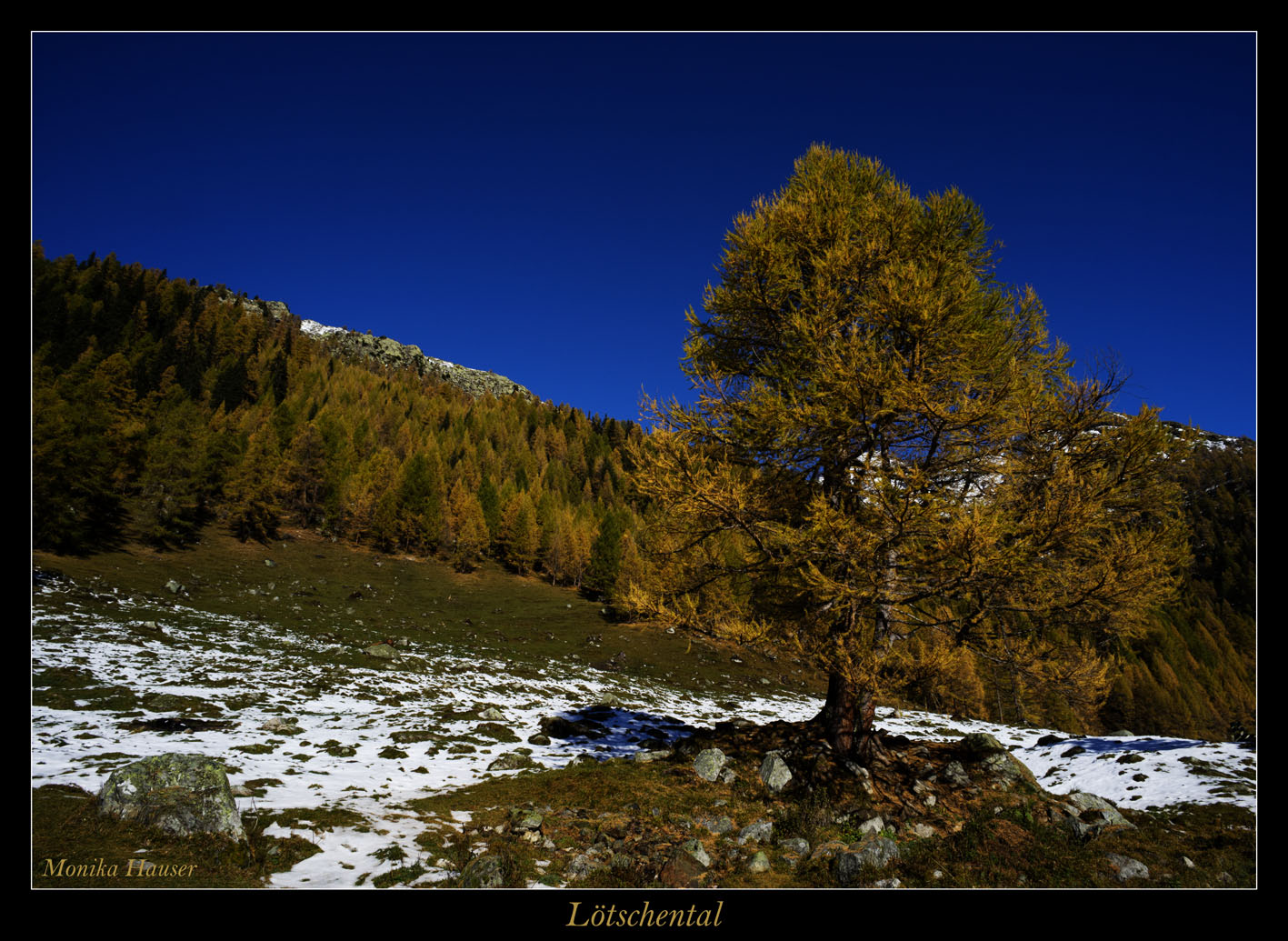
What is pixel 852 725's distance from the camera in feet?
32.0

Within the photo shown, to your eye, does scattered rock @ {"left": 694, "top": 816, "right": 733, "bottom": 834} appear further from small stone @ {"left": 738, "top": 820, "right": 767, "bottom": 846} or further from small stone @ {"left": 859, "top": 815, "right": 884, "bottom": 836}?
small stone @ {"left": 859, "top": 815, "right": 884, "bottom": 836}

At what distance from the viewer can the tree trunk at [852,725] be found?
9.40 metres

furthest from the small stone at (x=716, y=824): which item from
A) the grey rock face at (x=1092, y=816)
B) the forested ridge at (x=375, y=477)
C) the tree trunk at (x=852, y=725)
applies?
the grey rock face at (x=1092, y=816)

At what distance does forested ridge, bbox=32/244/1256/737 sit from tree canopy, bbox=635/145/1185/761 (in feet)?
2.01

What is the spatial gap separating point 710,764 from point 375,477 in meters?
79.2

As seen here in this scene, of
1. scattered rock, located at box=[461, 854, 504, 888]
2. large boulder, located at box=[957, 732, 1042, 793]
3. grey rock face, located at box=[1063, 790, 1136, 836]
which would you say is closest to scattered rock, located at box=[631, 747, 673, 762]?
large boulder, located at box=[957, 732, 1042, 793]

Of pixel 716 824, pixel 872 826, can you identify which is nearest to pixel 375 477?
pixel 716 824

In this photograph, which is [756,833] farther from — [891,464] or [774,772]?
[891,464]

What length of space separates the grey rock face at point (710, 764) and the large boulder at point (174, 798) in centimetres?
668

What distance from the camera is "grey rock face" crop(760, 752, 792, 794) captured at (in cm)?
897

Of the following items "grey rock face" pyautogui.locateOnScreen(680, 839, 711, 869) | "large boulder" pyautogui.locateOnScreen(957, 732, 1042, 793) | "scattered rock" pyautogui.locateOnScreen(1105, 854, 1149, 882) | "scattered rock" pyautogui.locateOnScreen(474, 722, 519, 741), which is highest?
"scattered rock" pyautogui.locateOnScreen(1105, 854, 1149, 882)

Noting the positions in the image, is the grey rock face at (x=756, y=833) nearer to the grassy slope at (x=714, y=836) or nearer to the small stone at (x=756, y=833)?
the small stone at (x=756, y=833)

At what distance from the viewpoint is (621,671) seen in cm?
3494
